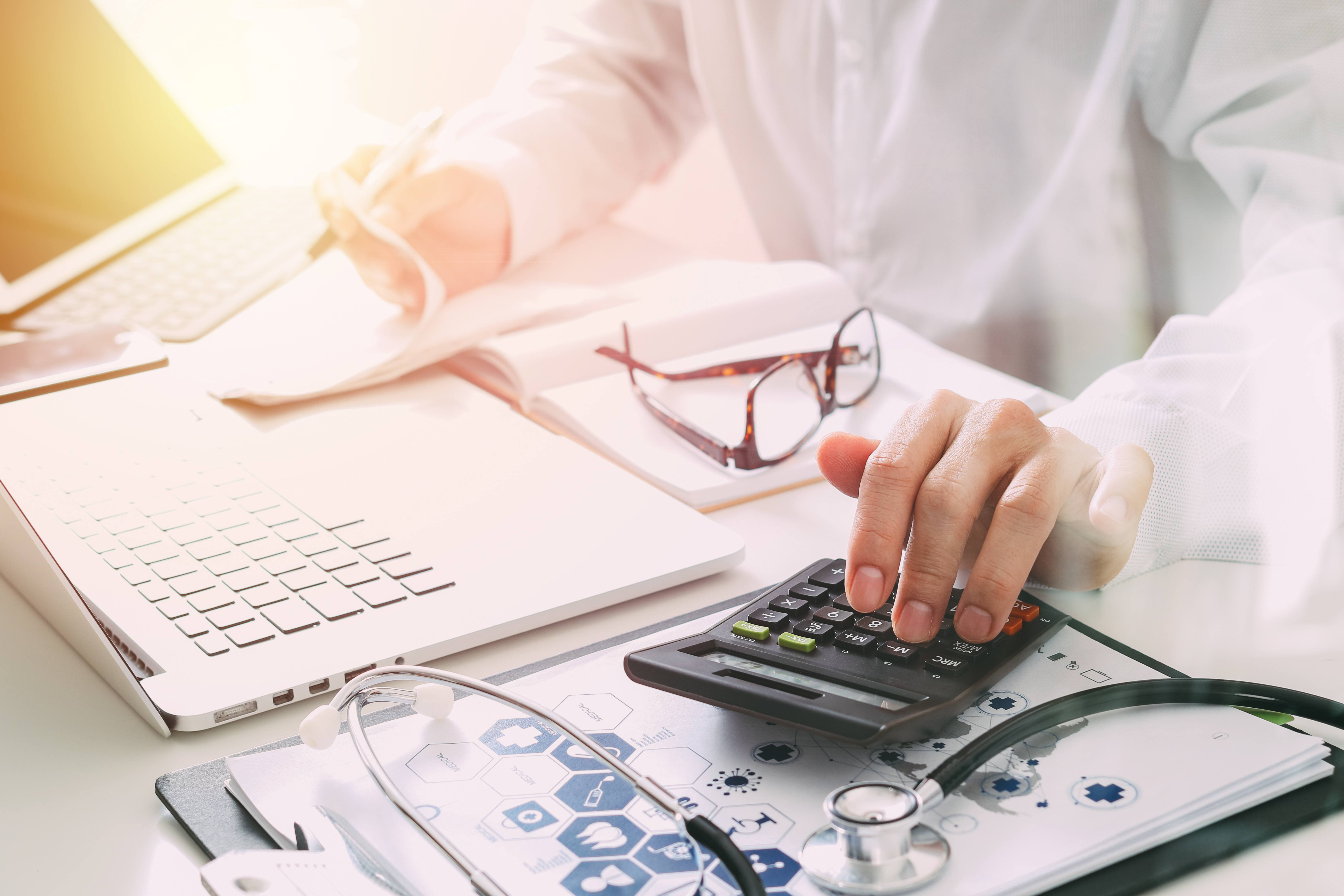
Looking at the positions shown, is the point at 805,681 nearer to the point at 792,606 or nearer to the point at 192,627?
the point at 792,606

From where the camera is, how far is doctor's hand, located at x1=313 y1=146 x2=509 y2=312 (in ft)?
2.49

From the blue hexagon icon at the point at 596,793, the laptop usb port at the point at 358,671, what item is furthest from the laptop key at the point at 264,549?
the blue hexagon icon at the point at 596,793

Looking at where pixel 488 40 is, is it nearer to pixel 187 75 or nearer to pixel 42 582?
pixel 187 75

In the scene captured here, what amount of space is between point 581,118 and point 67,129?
0.41 metres

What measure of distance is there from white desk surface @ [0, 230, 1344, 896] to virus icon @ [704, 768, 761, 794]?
4.3 inches

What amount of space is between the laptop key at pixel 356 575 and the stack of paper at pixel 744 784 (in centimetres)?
10

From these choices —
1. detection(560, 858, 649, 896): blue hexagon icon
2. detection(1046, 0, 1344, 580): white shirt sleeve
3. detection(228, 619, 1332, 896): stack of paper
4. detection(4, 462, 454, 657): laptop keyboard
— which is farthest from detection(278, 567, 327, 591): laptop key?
detection(1046, 0, 1344, 580): white shirt sleeve

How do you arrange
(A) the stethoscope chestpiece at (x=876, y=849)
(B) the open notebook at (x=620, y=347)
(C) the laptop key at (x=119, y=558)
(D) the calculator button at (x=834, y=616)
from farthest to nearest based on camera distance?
(B) the open notebook at (x=620, y=347)
(C) the laptop key at (x=119, y=558)
(D) the calculator button at (x=834, y=616)
(A) the stethoscope chestpiece at (x=876, y=849)

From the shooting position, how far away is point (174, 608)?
0.43 metres

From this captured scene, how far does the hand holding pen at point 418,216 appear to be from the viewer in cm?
76

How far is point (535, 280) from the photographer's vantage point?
81cm

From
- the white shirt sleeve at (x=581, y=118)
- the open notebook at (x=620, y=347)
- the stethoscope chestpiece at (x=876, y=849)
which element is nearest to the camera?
the stethoscope chestpiece at (x=876, y=849)

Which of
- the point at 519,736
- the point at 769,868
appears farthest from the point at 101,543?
the point at 769,868

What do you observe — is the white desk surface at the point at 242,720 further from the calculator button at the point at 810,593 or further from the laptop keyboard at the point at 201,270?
the laptop keyboard at the point at 201,270
